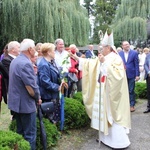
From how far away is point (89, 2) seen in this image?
5116cm

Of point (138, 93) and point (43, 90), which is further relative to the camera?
point (138, 93)

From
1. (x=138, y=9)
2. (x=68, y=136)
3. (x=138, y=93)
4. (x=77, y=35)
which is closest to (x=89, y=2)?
(x=138, y=9)

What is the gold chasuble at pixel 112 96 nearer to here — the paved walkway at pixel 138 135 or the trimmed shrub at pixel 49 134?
the paved walkway at pixel 138 135

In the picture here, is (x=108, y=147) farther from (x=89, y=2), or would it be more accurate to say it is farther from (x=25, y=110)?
(x=89, y=2)

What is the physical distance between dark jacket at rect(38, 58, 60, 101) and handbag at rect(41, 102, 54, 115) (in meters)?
0.27

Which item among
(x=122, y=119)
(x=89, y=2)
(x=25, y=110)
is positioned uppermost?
(x=89, y=2)

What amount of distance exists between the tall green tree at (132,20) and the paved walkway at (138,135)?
17.4 metres

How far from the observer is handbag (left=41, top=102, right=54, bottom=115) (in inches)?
169

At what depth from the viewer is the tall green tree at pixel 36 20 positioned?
1131cm

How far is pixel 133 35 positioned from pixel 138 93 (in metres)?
15.6

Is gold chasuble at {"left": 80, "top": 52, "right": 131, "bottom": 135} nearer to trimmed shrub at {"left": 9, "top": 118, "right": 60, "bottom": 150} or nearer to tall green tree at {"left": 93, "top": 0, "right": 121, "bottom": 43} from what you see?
trimmed shrub at {"left": 9, "top": 118, "right": 60, "bottom": 150}

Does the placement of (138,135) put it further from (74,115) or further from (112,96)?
(74,115)

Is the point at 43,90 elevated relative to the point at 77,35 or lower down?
lower down

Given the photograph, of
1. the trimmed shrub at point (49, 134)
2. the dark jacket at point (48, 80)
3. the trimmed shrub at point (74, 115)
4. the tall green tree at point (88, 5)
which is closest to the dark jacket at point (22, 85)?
the trimmed shrub at point (49, 134)
